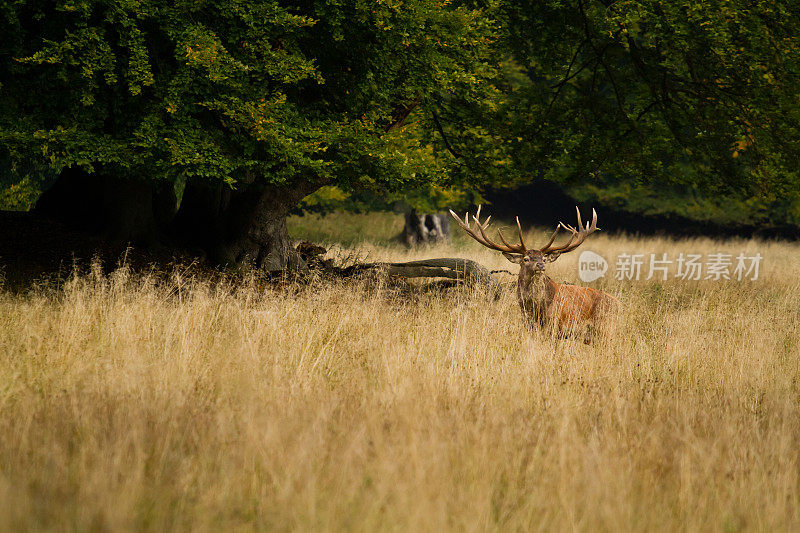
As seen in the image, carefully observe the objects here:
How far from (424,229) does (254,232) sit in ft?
51.3

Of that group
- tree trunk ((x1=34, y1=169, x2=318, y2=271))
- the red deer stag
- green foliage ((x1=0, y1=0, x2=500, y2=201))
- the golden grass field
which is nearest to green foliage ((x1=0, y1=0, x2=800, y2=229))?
green foliage ((x1=0, y1=0, x2=500, y2=201))

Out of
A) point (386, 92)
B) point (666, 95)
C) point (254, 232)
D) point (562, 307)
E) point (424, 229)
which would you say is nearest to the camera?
point (562, 307)

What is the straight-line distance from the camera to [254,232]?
11.2m

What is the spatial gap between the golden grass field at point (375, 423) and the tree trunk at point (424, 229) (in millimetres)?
18576

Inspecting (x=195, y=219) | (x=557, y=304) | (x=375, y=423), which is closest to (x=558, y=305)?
(x=557, y=304)

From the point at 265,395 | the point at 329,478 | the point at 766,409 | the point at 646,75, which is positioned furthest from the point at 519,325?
the point at 646,75

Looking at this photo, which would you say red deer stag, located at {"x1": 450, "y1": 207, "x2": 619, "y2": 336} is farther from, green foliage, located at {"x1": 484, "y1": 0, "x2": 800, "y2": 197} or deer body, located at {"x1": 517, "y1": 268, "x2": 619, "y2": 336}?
green foliage, located at {"x1": 484, "y1": 0, "x2": 800, "y2": 197}

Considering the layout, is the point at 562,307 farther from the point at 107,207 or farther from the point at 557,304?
the point at 107,207

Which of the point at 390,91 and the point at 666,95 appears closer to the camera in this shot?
→ the point at 390,91

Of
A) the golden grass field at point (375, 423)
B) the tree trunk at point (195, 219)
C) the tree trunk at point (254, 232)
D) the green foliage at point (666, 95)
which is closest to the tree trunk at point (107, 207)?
the tree trunk at point (195, 219)

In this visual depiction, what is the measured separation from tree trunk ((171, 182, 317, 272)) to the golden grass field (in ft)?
11.6

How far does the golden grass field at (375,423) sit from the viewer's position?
330cm

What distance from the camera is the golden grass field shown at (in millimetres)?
3299

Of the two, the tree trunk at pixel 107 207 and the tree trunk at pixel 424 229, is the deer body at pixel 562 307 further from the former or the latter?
the tree trunk at pixel 424 229
